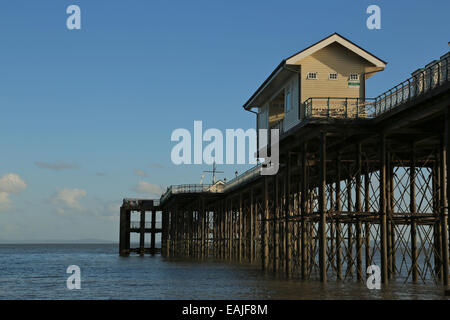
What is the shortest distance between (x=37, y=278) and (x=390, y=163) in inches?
952

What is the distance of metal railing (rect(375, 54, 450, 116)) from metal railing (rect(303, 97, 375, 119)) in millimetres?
1314

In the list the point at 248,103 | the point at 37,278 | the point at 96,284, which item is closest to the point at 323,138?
the point at 248,103

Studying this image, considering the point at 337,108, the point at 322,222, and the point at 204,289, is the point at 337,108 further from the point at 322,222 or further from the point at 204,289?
the point at 204,289

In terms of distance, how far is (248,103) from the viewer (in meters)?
41.6

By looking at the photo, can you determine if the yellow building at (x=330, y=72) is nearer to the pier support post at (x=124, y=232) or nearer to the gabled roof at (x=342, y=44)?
the gabled roof at (x=342, y=44)

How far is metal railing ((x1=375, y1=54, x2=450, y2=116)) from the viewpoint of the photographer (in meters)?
22.7

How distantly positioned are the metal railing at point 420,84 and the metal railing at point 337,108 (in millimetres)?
1314

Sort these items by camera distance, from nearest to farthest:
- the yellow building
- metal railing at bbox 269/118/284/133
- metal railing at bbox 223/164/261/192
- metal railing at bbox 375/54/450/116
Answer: metal railing at bbox 375/54/450/116
the yellow building
metal railing at bbox 269/118/284/133
metal railing at bbox 223/164/261/192

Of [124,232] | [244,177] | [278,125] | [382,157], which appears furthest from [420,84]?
[124,232]

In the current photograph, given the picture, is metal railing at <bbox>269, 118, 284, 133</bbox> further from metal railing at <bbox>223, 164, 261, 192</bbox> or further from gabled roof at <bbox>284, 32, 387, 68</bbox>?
metal railing at <bbox>223, 164, 261, 192</bbox>

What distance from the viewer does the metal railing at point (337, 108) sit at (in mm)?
29344

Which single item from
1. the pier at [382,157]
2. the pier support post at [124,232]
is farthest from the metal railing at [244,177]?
the pier support post at [124,232]

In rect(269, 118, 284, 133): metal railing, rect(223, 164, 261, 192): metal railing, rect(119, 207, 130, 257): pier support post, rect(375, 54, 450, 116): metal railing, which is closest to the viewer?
rect(375, 54, 450, 116): metal railing

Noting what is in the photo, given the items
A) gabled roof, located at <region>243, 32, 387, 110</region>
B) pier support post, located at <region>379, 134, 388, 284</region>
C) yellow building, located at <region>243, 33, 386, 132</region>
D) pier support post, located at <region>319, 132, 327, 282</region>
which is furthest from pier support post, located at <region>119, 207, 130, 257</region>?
pier support post, located at <region>379, 134, 388, 284</region>
